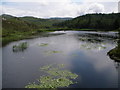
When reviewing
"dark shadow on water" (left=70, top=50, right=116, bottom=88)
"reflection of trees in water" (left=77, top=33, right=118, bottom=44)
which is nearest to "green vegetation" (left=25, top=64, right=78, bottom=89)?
"dark shadow on water" (left=70, top=50, right=116, bottom=88)

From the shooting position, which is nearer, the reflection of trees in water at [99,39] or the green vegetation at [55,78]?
the green vegetation at [55,78]

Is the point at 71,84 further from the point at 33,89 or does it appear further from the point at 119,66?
the point at 119,66

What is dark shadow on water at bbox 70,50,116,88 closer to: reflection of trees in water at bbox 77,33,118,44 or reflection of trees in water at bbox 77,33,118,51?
reflection of trees in water at bbox 77,33,118,51

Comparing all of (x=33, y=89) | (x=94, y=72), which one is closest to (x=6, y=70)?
(x=33, y=89)

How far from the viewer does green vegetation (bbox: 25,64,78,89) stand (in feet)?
88.9

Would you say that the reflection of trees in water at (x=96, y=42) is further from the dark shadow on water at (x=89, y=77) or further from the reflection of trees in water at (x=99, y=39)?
the dark shadow on water at (x=89, y=77)

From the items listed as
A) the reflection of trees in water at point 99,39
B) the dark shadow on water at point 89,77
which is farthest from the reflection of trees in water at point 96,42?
the dark shadow on water at point 89,77

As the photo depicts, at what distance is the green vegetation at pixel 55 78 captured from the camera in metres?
27.1

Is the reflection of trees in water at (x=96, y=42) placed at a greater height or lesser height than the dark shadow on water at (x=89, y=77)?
greater

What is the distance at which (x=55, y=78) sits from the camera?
3059cm

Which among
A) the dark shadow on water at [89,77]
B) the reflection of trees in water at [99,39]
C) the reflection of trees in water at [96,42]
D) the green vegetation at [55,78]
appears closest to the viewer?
the green vegetation at [55,78]

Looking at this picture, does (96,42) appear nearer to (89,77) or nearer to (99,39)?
(99,39)

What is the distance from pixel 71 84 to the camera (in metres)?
27.6

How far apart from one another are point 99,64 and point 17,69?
24.7m
